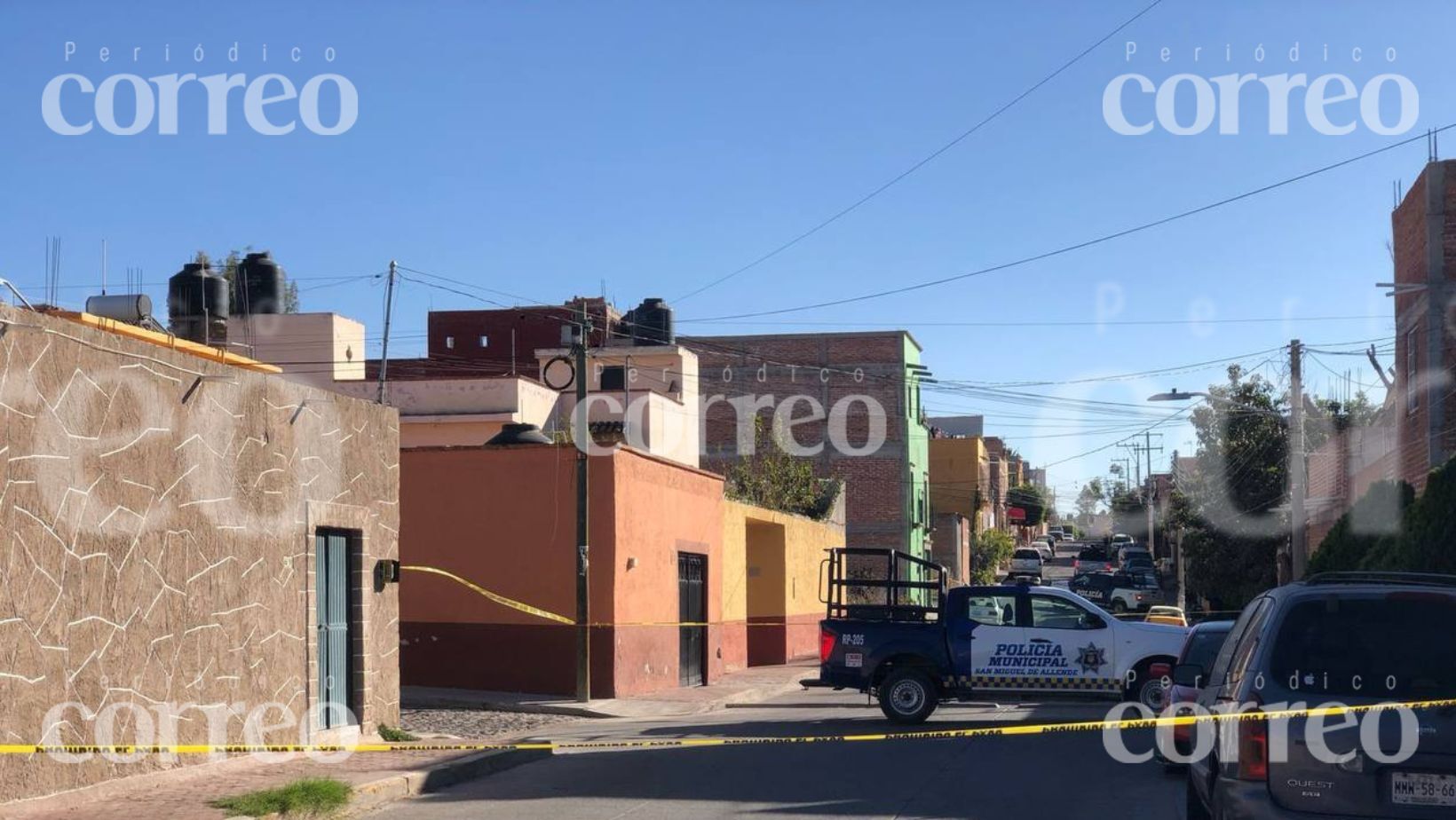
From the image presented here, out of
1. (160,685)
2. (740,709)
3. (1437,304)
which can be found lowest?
(740,709)

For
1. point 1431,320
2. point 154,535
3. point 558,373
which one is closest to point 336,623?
point 154,535

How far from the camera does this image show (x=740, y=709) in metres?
24.5

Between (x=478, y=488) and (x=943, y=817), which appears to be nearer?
(x=943, y=817)

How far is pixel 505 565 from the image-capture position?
24328 mm

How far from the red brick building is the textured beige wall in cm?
2145

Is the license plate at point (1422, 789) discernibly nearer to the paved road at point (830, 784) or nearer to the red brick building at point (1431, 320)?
the paved road at point (830, 784)

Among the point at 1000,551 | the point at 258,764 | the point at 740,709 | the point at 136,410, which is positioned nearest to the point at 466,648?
the point at 740,709

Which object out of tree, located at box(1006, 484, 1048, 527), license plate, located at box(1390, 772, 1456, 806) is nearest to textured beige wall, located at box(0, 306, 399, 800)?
license plate, located at box(1390, 772, 1456, 806)

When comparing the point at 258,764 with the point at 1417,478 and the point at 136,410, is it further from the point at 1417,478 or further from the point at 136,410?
the point at 1417,478

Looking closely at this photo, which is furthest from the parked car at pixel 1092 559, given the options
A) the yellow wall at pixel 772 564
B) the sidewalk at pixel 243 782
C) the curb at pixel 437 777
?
the curb at pixel 437 777

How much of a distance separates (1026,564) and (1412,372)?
51.3m

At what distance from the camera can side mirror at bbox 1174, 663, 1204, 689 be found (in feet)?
32.7

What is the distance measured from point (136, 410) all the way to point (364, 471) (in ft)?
15.2

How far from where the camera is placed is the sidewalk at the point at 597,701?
876 inches
